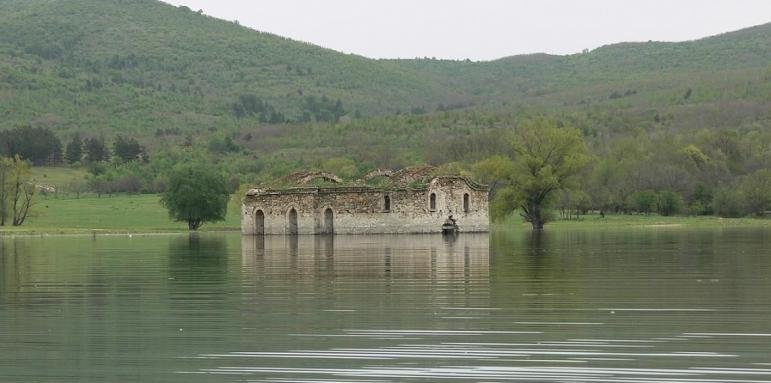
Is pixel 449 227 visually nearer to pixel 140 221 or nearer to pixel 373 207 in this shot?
pixel 373 207

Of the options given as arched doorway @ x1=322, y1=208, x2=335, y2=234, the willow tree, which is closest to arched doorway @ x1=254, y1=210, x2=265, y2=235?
arched doorway @ x1=322, y1=208, x2=335, y2=234

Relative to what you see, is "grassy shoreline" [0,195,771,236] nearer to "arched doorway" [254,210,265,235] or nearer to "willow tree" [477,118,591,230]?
"willow tree" [477,118,591,230]

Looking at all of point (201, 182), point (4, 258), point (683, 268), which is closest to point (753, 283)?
point (683, 268)

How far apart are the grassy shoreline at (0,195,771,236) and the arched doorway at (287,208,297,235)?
7849mm

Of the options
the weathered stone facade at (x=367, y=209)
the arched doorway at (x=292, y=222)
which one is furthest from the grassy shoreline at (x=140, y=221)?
the arched doorway at (x=292, y=222)

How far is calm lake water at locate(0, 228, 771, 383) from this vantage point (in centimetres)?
1636

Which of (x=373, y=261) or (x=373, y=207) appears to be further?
(x=373, y=207)

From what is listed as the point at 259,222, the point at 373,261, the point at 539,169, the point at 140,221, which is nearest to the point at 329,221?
the point at 259,222

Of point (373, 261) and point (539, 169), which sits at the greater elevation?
point (539, 169)

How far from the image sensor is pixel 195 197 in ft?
264

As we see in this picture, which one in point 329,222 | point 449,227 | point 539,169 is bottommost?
point 449,227

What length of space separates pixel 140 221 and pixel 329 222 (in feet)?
59.1

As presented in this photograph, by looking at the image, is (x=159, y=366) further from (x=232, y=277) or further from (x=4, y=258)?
(x=4, y=258)

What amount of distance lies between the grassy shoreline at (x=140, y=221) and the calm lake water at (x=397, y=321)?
128 ft
